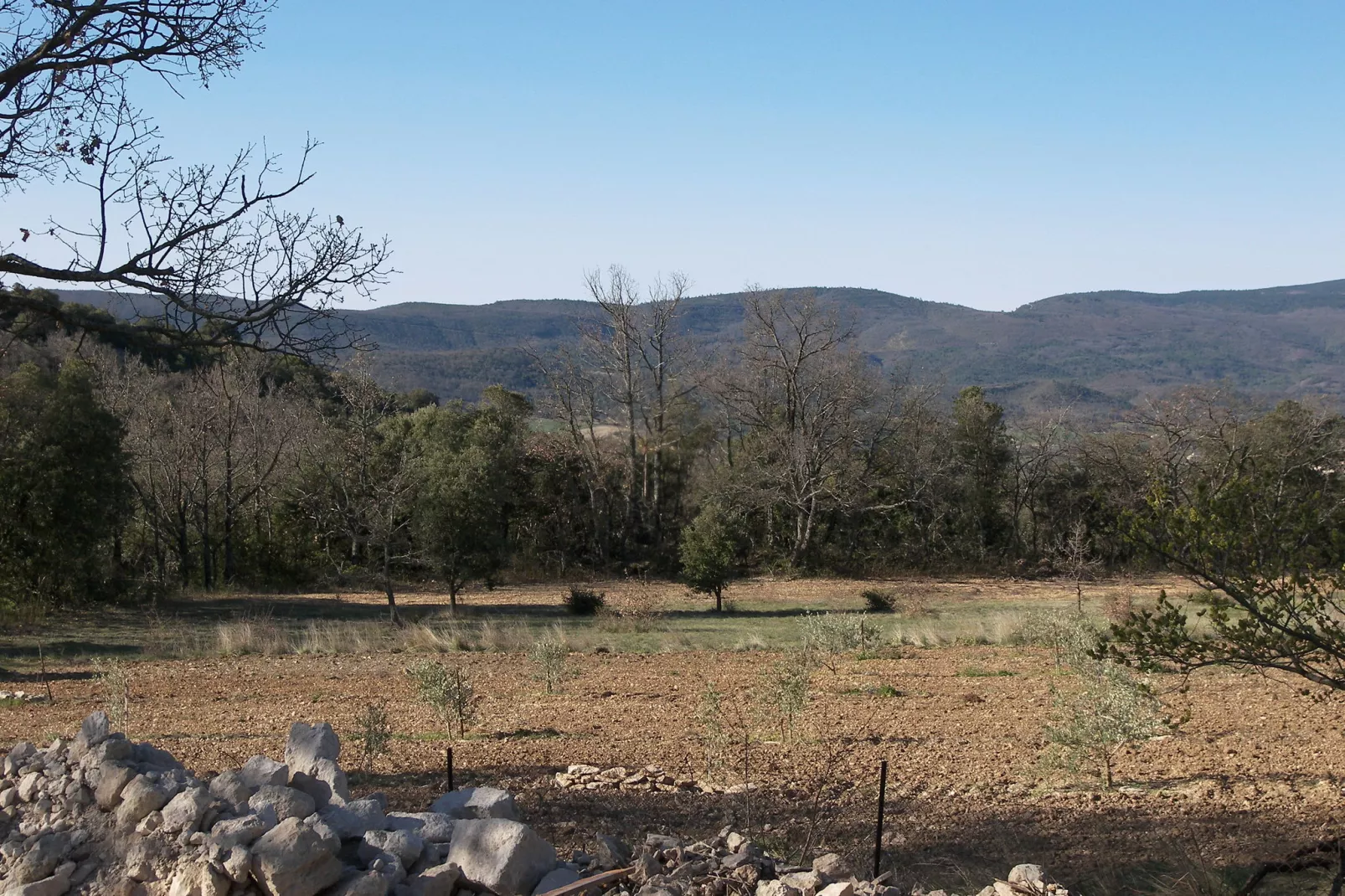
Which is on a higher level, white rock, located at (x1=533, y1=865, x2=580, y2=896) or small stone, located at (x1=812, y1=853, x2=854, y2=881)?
small stone, located at (x1=812, y1=853, x2=854, y2=881)

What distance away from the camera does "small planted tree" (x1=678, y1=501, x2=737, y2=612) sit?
26109mm

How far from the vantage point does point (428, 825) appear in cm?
480

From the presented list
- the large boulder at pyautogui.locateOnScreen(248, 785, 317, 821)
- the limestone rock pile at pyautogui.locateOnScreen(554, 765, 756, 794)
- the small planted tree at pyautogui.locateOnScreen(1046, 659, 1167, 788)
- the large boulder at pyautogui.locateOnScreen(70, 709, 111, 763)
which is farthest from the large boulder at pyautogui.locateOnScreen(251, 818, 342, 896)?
the small planted tree at pyautogui.locateOnScreen(1046, 659, 1167, 788)

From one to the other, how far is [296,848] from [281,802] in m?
0.42

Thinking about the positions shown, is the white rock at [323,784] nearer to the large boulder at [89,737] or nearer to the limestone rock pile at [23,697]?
the large boulder at [89,737]

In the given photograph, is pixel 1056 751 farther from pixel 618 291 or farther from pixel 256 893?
pixel 618 291

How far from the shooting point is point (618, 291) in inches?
1566

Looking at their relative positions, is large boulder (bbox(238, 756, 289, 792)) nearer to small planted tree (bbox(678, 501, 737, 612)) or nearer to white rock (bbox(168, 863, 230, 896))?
white rock (bbox(168, 863, 230, 896))

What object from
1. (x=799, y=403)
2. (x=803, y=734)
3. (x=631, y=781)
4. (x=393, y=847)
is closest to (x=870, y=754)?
(x=803, y=734)

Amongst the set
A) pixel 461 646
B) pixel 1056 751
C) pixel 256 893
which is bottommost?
pixel 461 646

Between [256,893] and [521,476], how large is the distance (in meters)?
33.3

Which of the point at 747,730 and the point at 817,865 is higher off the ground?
the point at 817,865

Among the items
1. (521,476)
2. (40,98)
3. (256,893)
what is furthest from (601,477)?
(256,893)

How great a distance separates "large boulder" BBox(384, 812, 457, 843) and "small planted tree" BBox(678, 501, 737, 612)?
21.2m
